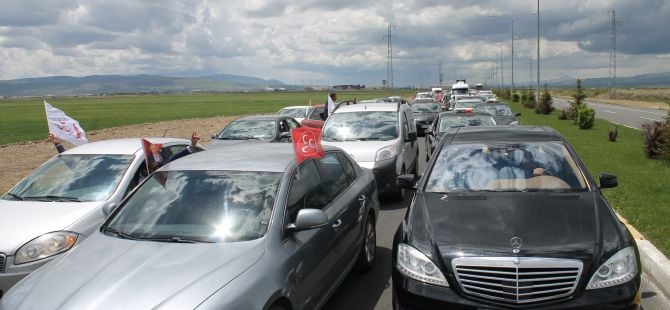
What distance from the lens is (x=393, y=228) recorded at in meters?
8.08

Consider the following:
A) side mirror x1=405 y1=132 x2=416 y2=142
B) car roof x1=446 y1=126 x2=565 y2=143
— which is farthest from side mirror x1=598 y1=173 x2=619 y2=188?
side mirror x1=405 y1=132 x2=416 y2=142

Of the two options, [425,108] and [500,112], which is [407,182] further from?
[425,108]

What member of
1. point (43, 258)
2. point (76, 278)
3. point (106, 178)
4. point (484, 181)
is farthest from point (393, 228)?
point (76, 278)

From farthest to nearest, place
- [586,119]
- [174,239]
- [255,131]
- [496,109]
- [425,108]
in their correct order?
[425,108], [586,119], [496,109], [255,131], [174,239]

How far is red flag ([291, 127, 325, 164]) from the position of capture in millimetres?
4996

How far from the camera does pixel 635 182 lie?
1078cm

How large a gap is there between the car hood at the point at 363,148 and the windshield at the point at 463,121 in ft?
15.5

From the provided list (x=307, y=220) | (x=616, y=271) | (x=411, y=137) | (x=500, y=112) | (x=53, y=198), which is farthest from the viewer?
(x=500, y=112)

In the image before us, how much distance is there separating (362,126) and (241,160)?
6771mm

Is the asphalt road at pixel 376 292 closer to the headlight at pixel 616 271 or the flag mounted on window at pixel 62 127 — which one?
the headlight at pixel 616 271

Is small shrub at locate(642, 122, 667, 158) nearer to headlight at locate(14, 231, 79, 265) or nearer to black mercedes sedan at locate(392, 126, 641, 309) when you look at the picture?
black mercedes sedan at locate(392, 126, 641, 309)

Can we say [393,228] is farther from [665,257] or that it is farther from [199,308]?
[199,308]

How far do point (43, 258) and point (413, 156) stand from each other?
821 centimetres

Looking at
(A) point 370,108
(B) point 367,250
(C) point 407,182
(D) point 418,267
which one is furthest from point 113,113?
(D) point 418,267
